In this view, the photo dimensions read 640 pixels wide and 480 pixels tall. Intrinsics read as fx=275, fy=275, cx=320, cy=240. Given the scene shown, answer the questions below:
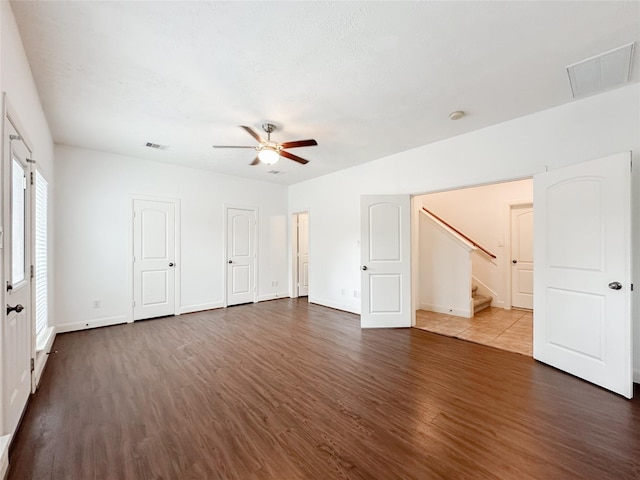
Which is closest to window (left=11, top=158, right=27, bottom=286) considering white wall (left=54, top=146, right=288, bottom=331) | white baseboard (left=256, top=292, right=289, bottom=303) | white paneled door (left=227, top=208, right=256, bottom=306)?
white wall (left=54, top=146, right=288, bottom=331)

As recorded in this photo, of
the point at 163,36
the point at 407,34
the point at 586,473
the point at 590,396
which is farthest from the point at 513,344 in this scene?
the point at 163,36

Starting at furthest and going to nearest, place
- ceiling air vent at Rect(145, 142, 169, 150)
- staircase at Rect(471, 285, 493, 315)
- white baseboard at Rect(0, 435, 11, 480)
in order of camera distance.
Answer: staircase at Rect(471, 285, 493, 315), ceiling air vent at Rect(145, 142, 169, 150), white baseboard at Rect(0, 435, 11, 480)

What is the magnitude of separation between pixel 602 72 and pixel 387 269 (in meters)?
3.02

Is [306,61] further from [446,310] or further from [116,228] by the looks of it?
[446,310]

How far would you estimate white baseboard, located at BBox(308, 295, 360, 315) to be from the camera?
5109 mm

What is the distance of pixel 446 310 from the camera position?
498cm

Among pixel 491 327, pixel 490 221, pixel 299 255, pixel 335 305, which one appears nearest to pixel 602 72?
pixel 491 327

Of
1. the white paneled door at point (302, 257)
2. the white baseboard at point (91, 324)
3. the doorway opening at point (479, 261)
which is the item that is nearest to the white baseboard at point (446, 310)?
the doorway opening at point (479, 261)

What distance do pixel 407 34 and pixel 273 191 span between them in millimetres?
4804

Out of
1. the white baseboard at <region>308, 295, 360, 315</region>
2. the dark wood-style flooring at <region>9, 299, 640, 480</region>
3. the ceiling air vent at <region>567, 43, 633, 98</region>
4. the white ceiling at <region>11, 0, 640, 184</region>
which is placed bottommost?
the dark wood-style flooring at <region>9, 299, 640, 480</region>

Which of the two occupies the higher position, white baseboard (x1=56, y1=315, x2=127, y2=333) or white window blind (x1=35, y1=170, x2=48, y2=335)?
white window blind (x1=35, y1=170, x2=48, y2=335)

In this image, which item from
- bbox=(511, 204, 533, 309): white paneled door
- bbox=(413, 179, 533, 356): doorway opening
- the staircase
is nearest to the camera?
bbox=(413, 179, 533, 356): doorway opening

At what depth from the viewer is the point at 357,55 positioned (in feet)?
6.95

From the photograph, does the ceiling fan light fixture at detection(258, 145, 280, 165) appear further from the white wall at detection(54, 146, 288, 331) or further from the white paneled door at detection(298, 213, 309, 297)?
the white paneled door at detection(298, 213, 309, 297)
